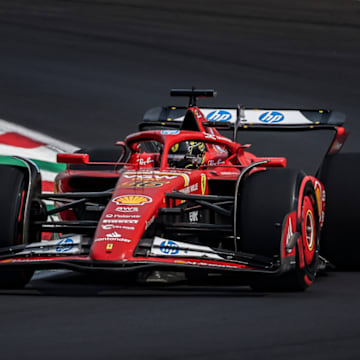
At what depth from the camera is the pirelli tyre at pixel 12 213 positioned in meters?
7.39

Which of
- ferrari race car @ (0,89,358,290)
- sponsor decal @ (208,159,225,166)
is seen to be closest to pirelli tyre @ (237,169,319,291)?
ferrari race car @ (0,89,358,290)

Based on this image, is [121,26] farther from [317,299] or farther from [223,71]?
[317,299]

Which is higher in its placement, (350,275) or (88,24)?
(88,24)

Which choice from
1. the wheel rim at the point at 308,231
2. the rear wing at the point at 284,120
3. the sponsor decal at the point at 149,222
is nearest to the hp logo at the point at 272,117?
the rear wing at the point at 284,120

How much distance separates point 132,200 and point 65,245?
1.98ft

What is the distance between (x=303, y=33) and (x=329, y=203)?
16729 mm

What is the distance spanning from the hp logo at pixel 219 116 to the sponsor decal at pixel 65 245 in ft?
13.8

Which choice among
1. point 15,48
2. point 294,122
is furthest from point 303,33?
point 294,122

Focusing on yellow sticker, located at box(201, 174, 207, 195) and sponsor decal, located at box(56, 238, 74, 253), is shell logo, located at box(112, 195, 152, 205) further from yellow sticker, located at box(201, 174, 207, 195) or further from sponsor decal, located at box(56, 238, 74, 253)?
yellow sticker, located at box(201, 174, 207, 195)

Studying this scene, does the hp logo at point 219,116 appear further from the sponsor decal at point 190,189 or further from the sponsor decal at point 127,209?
the sponsor decal at point 127,209

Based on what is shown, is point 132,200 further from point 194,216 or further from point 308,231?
point 308,231

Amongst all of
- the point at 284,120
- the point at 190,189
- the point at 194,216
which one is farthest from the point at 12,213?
the point at 284,120

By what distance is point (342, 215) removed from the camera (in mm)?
9047

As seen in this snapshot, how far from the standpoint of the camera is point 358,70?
70.9 ft
